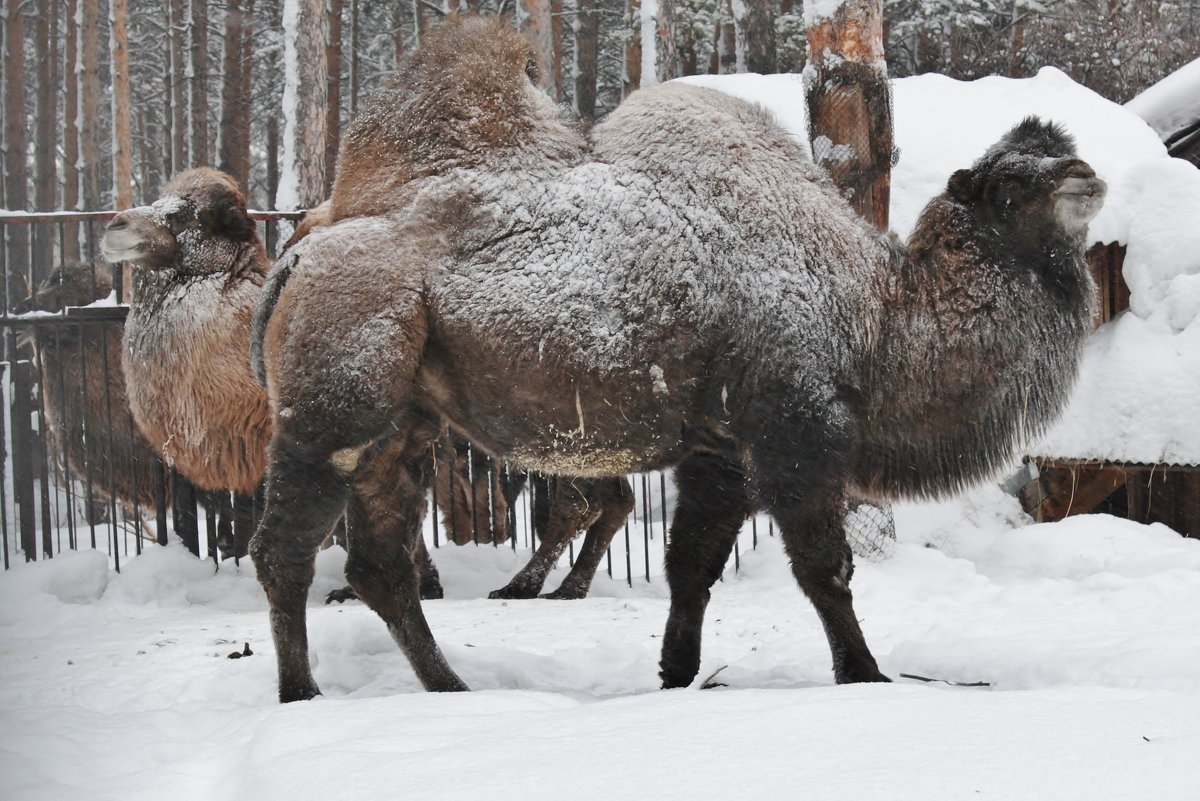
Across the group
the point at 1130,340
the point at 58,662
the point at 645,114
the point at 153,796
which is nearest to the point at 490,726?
the point at 153,796

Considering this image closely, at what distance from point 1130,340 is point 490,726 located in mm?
5674

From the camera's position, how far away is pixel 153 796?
2768mm

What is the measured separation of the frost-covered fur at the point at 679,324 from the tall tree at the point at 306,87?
7008 mm

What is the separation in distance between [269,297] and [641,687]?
79.3 inches

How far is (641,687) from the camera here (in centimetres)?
436

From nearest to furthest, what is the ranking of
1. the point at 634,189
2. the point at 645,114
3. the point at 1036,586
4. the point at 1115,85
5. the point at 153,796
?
1. the point at 153,796
2. the point at 634,189
3. the point at 645,114
4. the point at 1036,586
5. the point at 1115,85

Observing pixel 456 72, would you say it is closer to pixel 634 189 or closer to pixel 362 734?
pixel 634 189

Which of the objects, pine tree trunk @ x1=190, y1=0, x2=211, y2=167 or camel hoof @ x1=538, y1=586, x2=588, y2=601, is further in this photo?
pine tree trunk @ x1=190, y1=0, x2=211, y2=167

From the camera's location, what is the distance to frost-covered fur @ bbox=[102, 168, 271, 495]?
610 centimetres

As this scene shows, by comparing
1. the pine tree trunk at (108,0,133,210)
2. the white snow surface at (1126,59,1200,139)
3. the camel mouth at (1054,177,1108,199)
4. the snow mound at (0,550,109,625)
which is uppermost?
the pine tree trunk at (108,0,133,210)

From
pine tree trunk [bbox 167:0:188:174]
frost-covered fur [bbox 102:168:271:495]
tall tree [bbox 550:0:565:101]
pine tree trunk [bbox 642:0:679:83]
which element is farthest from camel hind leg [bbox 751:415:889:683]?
pine tree trunk [bbox 167:0:188:174]

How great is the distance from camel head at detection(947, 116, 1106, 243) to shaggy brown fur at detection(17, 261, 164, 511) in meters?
5.38

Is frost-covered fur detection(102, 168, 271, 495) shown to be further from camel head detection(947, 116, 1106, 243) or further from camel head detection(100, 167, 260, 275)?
camel head detection(947, 116, 1106, 243)

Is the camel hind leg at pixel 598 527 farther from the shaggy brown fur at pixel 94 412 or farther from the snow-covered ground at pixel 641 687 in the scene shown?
the shaggy brown fur at pixel 94 412
